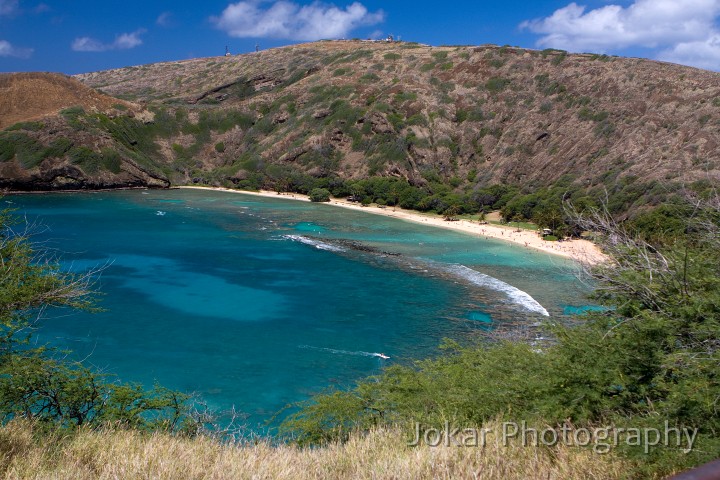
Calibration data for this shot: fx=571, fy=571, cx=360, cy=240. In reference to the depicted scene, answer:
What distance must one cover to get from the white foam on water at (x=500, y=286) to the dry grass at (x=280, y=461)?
22.1m

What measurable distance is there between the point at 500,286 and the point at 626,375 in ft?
80.7

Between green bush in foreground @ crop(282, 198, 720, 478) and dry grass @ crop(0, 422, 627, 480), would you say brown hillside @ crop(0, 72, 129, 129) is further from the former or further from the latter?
dry grass @ crop(0, 422, 627, 480)

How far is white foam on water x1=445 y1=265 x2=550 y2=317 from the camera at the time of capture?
29.9 metres

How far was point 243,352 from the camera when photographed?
23.5 m

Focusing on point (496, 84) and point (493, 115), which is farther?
point (496, 84)

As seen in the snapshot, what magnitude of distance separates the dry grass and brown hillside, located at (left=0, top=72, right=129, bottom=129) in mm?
94366

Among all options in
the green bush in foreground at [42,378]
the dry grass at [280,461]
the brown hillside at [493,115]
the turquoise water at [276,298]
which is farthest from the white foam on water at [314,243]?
the dry grass at [280,461]

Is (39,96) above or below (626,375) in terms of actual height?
above

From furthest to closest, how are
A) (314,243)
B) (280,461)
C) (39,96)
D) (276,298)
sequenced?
(39,96) < (314,243) < (276,298) < (280,461)

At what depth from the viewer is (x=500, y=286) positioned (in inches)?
1356

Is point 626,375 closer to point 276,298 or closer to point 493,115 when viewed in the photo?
point 276,298

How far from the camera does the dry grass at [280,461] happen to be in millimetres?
6305

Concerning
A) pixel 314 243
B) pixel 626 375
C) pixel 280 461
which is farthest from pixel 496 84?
pixel 280 461

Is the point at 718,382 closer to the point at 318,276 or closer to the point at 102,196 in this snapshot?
the point at 318,276
